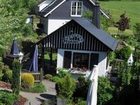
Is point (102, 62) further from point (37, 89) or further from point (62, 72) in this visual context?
point (37, 89)

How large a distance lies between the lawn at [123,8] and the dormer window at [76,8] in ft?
84.4

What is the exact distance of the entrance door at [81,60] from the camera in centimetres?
3466

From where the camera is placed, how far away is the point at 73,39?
35000mm

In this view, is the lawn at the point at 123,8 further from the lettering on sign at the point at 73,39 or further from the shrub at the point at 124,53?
the lettering on sign at the point at 73,39

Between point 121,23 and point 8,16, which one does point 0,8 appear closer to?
point 8,16

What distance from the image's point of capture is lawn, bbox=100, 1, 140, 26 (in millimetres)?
82594

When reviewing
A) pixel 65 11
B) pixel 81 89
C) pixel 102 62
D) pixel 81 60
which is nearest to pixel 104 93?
pixel 81 89

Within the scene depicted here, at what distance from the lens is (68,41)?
3503cm

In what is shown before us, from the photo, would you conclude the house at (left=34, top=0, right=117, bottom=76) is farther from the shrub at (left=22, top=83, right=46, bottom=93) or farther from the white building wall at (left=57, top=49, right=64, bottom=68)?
the shrub at (left=22, top=83, right=46, bottom=93)

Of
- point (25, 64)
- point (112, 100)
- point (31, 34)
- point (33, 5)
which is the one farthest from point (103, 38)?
point (33, 5)

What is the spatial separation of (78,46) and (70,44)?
0.60 m

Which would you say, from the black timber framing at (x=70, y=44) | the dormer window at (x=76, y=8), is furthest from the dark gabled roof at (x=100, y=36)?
the dormer window at (x=76, y=8)

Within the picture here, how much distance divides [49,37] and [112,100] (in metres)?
11.6

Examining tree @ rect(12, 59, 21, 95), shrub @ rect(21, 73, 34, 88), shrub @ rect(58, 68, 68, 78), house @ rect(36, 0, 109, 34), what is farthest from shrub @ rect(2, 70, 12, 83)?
house @ rect(36, 0, 109, 34)
